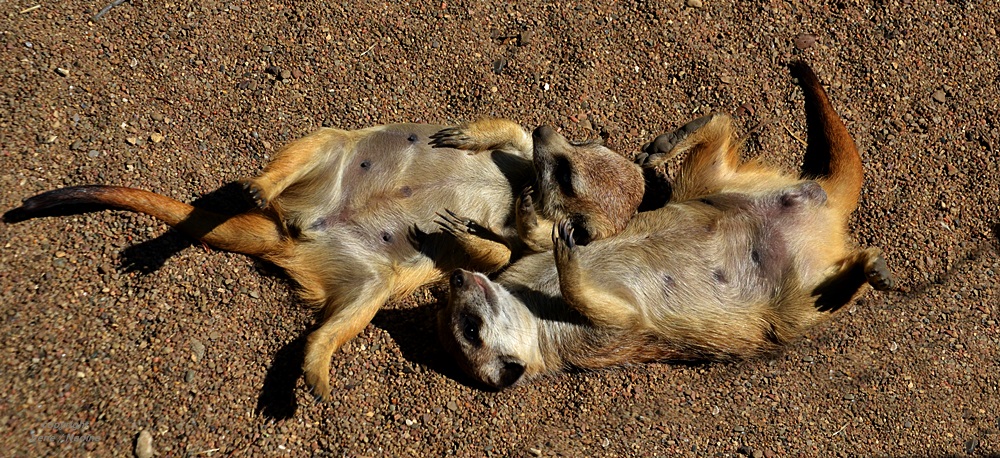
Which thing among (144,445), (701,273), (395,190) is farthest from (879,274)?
(144,445)

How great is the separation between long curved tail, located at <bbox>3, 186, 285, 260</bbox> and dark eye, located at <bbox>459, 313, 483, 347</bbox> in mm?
950

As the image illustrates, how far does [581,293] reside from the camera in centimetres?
321

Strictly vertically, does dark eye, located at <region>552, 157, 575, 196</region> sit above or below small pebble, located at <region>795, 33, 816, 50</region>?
below

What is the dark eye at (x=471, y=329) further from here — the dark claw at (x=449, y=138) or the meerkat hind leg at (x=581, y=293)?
the dark claw at (x=449, y=138)

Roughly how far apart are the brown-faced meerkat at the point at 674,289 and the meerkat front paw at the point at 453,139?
63cm

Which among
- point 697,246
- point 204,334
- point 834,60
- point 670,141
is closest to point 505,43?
point 670,141

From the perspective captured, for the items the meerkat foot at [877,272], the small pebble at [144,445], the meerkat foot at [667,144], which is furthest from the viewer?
the meerkat foot at [667,144]

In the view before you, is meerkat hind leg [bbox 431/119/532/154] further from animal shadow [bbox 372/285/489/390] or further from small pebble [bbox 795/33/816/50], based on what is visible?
small pebble [bbox 795/33/816/50]

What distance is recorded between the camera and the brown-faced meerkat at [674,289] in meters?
3.30

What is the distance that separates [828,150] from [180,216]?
325cm

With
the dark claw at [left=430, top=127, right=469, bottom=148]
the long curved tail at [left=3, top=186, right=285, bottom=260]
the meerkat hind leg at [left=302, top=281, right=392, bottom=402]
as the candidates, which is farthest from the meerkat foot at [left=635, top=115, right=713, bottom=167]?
the long curved tail at [left=3, top=186, right=285, bottom=260]

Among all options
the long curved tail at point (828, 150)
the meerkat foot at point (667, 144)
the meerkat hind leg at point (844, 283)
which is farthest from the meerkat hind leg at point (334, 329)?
the long curved tail at point (828, 150)

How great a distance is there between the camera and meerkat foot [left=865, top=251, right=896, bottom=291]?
10.1ft

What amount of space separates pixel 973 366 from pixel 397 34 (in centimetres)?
349
